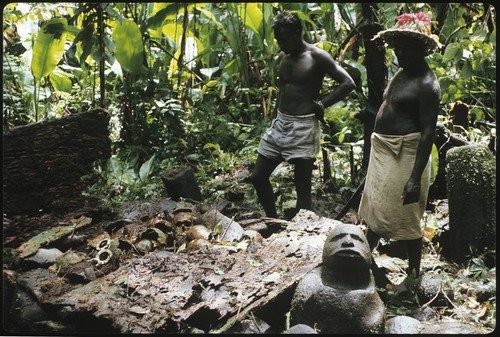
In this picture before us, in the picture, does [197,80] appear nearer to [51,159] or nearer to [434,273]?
[51,159]

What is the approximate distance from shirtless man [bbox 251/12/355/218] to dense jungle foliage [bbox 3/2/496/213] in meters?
0.76

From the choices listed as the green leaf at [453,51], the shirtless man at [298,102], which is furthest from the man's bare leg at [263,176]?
the green leaf at [453,51]

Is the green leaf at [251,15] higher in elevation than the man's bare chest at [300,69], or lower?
higher

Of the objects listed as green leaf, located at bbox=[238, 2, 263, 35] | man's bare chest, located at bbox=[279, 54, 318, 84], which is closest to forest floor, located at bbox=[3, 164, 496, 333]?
man's bare chest, located at bbox=[279, 54, 318, 84]

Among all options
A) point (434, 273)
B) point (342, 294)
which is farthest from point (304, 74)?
point (342, 294)

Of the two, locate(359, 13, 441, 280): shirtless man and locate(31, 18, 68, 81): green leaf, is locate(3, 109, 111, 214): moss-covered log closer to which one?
locate(31, 18, 68, 81): green leaf

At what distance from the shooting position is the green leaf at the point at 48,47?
5.17 metres

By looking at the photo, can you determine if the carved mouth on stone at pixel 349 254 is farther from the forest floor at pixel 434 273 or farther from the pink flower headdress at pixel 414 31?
the pink flower headdress at pixel 414 31

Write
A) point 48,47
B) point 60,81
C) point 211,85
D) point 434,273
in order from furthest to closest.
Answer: point 211,85
point 60,81
point 48,47
point 434,273

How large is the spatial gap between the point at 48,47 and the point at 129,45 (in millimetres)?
804

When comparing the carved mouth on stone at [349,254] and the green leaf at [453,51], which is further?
the green leaf at [453,51]

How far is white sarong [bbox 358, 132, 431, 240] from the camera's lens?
3193 mm

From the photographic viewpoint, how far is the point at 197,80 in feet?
24.9

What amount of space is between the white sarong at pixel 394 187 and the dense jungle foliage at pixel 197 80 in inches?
60.2
